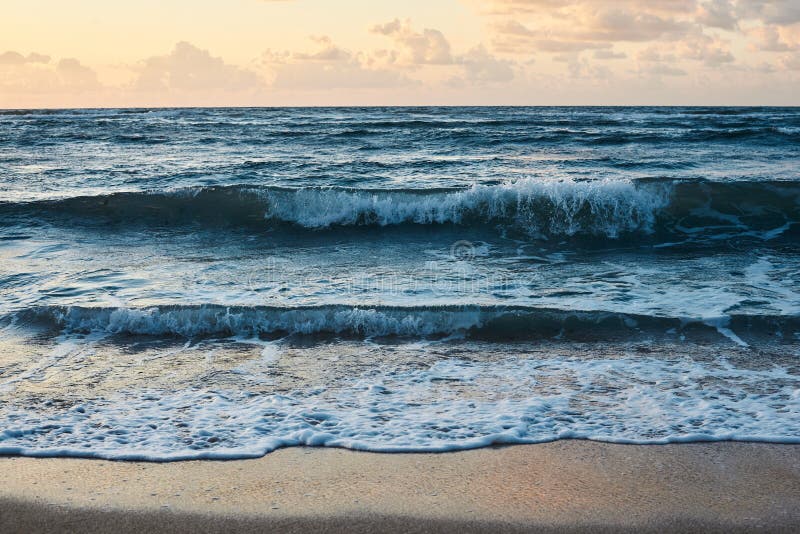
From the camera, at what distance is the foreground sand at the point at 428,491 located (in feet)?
11.0

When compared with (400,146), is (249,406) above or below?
below

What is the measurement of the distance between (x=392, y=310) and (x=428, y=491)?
3422 mm

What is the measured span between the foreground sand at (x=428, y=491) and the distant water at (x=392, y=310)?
0.20 m

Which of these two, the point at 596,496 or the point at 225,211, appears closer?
the point at 596,496

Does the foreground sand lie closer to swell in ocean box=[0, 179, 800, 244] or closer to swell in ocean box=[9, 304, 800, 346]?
swell in ocean box=[9, 304, 800, 346]

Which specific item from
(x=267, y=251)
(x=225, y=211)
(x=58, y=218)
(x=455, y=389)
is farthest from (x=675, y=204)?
(x=58, y=218)

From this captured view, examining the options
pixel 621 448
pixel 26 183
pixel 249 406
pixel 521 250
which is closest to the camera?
pixel 621 448

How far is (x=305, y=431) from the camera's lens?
4426mm

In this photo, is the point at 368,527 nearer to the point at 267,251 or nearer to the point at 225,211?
the point at 267,251

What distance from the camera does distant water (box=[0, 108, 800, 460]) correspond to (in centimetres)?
463

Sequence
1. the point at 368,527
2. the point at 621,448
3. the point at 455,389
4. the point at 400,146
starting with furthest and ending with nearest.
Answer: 1. the point at 400,146
2. the point at 455,389
3. the point at 621,448
4. the point at 368,527

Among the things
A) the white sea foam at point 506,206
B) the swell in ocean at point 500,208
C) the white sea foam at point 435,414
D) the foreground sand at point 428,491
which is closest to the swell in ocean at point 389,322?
the white sea foam at point 435,414

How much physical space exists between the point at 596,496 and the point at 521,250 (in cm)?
731

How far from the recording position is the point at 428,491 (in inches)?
144
